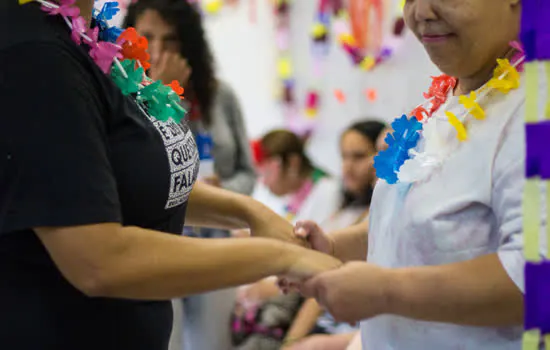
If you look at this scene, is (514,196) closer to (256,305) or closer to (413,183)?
(413,183)

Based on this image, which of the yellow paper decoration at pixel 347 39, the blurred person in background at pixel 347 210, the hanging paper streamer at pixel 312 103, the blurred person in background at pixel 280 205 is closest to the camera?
the blurred person in background at pixel 347 210

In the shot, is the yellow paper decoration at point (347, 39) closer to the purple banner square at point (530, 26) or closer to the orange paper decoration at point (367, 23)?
the orange paper decoration at point (367, 23)

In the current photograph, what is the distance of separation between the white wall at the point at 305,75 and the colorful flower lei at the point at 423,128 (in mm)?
2461

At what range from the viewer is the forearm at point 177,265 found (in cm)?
115

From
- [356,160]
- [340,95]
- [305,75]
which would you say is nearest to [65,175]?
[356,160]

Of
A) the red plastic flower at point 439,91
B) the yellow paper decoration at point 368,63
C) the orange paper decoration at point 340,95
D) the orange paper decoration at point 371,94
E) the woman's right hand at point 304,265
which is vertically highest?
the red plastic flower at point 439,91

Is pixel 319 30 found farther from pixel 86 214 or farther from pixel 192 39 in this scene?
pixel 86 214

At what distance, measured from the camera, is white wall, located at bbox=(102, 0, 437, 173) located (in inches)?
169

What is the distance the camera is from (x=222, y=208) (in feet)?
5.44

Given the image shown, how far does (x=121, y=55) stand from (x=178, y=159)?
21cm

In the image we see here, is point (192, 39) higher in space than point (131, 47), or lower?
lower

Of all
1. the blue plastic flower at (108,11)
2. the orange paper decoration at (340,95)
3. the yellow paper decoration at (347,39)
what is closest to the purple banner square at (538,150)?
the blue plastic flower at (108,11)

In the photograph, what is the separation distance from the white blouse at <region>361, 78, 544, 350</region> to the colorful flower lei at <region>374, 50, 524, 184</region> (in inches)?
0.6

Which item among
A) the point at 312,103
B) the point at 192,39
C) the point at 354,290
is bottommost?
the point at 312,103
